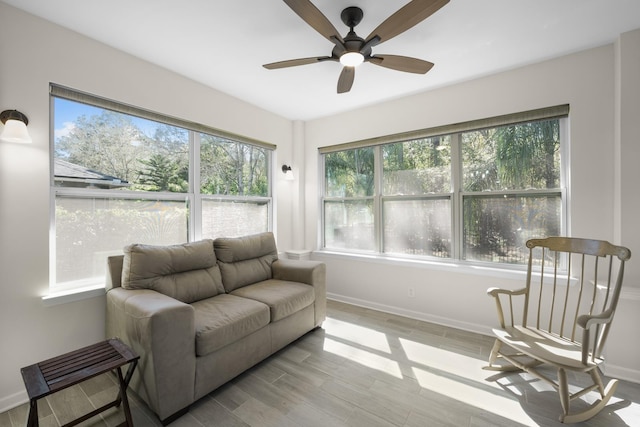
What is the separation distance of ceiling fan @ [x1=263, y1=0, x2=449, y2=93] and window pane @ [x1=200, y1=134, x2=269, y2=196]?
5.01ft

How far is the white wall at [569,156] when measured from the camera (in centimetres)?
212

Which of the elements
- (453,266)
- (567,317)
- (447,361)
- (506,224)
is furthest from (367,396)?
(506,224)

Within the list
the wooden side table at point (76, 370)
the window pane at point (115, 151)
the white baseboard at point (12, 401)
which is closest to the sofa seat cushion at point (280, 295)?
the wooden side table at point (76, 370)

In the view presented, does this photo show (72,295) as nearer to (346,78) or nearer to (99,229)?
(99,229)

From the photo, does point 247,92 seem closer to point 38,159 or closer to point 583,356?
point 38,159

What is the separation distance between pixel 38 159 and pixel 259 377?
2.30 m

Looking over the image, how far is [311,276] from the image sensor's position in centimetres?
287

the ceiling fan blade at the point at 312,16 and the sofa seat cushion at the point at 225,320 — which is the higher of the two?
the ceiling fan blade at the point at 312,16

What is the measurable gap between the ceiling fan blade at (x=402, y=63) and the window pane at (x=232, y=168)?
2087mm

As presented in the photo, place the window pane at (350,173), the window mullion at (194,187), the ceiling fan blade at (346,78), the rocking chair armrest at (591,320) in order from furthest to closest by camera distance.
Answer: the window pane at (350,173)
the window mullion at (194,187)
the ceiling fan blade at (346,78)
the rocking chair armrest at (591,320)

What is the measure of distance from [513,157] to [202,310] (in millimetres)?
3286

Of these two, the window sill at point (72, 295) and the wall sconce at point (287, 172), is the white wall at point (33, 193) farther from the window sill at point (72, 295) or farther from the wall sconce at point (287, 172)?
the wall sconce at point (287, 172)

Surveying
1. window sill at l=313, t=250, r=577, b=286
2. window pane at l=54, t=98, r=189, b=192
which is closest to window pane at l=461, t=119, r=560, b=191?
window sill at l=313, t=250, r=577, b=286

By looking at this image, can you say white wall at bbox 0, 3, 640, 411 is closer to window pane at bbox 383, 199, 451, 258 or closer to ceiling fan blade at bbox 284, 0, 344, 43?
window pane at bbox 383, 199, 451, 258
